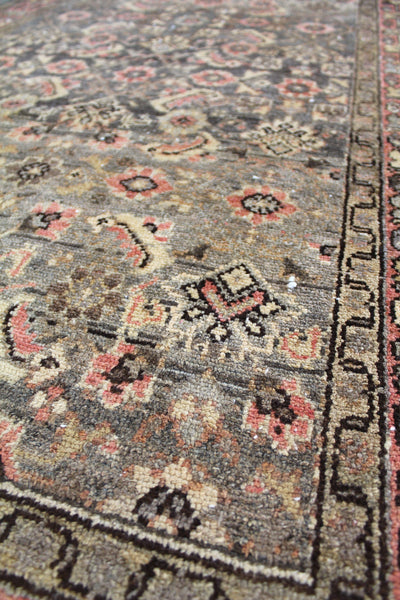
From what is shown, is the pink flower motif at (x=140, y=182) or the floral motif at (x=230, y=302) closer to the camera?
the floral motif at (x=230, y=302)

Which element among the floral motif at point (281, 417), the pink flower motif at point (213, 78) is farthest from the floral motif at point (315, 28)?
the floral motif at point (281, 417)

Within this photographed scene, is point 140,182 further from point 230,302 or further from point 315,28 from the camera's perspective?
point 315,28

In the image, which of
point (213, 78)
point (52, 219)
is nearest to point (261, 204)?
point (52, 219)

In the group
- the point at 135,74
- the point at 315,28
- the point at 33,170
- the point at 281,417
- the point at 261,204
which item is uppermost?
the point at 315,28

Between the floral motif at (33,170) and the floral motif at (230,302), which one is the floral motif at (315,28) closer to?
the floral motif at (33,170)

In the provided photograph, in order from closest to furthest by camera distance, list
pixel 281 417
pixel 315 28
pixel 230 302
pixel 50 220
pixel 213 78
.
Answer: pixel 281 417 < pixel 230 302 < pixel 50 220 < pixel 213 78 < pixel 315 28

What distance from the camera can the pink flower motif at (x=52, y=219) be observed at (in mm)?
1932

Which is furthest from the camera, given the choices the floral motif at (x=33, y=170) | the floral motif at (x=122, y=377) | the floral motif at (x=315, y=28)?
the floral motif at (x=315, y=28)

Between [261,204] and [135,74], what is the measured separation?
75.3 inches

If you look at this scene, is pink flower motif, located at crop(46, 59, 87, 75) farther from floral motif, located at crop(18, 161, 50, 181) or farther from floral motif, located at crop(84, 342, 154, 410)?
floral motif, located at crop(84, 342, 154, 410)

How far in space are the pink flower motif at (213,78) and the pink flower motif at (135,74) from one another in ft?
1.15

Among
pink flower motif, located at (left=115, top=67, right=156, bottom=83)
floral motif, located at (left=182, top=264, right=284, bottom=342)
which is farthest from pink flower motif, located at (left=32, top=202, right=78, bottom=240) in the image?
pink flower motif, located at (left=115, top=67, right=156, bottom=83)

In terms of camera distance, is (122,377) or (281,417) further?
(122,377)

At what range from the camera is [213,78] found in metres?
3.18
